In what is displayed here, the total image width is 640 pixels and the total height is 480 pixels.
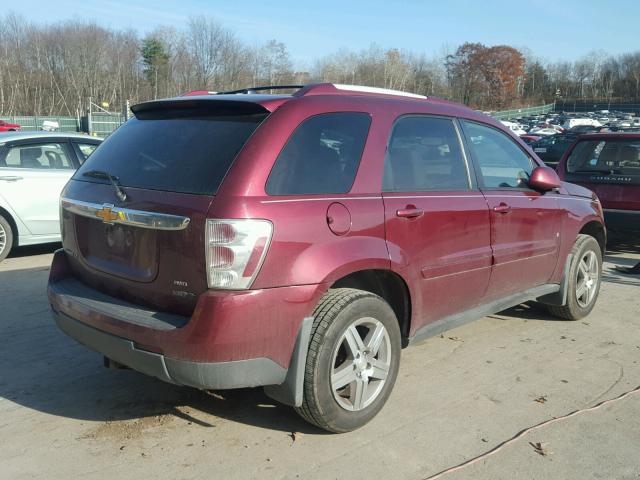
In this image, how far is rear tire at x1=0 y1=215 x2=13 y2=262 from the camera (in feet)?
24.3

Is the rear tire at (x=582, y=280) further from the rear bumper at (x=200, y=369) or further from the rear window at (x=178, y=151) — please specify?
the rear window at (x=178, y=151)

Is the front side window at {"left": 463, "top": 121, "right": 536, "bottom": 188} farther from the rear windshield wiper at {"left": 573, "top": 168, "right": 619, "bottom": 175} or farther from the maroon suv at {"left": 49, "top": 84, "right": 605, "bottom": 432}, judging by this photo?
the rear windshield wiper at {"left": 573, "top": 168, "right": 619, "bottom": 175}

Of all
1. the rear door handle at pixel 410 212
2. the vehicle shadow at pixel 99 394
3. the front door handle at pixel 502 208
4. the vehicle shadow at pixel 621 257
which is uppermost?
the rear door handle at pixel 410 212

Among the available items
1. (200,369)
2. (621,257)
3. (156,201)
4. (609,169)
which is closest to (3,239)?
(156,201)

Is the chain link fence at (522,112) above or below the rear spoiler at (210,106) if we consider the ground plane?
above

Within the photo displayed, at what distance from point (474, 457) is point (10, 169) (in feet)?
22.1

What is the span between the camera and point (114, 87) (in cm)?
6825

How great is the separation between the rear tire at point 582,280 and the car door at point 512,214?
0.42 metres

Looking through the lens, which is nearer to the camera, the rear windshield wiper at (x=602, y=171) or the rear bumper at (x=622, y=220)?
the rear bumper at (x=622, y=220)

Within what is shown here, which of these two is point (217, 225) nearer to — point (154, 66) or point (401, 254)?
point (401, 254)

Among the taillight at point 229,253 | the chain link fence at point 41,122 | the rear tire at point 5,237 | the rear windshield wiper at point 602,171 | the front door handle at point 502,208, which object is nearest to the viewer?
the taillight at point 229,253

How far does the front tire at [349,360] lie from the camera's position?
120 inches

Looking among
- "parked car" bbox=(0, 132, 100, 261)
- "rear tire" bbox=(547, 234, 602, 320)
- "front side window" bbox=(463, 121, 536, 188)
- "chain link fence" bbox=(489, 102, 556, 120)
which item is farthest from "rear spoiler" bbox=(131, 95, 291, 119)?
"chain link fence" bbox=(489, 102, 556, 120)

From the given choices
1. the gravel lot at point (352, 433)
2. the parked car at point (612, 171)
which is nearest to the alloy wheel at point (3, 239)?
the gravel lot at point (352, 433)
